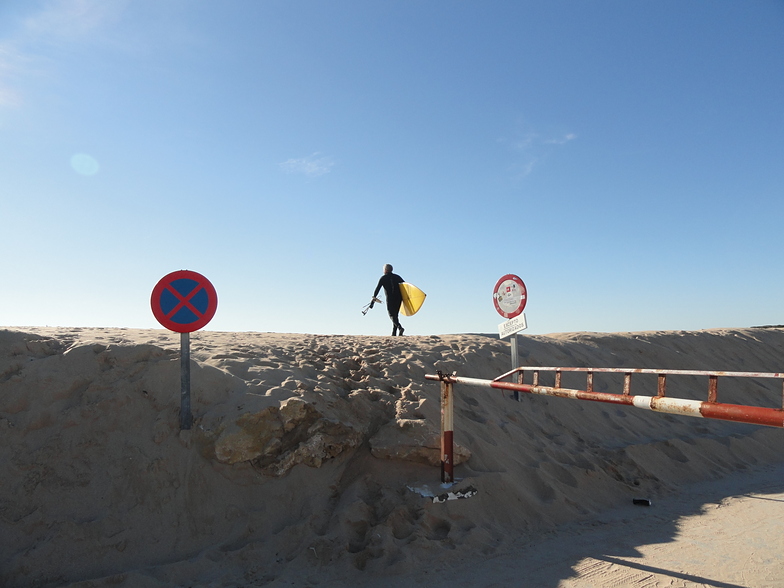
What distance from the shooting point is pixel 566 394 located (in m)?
3.88

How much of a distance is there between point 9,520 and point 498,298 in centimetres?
655

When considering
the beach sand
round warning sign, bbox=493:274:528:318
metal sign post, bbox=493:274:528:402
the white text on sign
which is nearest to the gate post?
the beach sand

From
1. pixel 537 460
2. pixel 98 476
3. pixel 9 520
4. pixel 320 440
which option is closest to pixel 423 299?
pixel 537 460

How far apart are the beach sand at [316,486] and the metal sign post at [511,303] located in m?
1.07

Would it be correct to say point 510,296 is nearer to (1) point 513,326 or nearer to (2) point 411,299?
(1) point 513,326

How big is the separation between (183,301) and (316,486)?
2573 mm

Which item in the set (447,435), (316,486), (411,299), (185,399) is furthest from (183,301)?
(411,299)

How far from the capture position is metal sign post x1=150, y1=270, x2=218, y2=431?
18.0ft

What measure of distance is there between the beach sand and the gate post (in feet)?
0.73

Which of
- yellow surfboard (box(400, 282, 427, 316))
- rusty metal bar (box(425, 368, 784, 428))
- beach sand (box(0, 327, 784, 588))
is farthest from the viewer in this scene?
yellow surfboard (box(400, 282, 427, 316))

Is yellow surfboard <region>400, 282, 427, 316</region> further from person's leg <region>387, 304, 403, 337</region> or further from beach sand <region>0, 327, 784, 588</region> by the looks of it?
beach sand <region>0, 327, 784, 588</region>

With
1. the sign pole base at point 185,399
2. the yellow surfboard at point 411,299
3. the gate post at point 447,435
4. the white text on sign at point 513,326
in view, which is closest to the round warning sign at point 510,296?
the white text on sign at point 513,326

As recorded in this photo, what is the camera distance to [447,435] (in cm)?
556

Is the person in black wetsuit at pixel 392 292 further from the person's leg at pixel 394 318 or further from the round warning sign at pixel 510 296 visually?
the round warning sign at pixel 510 296
